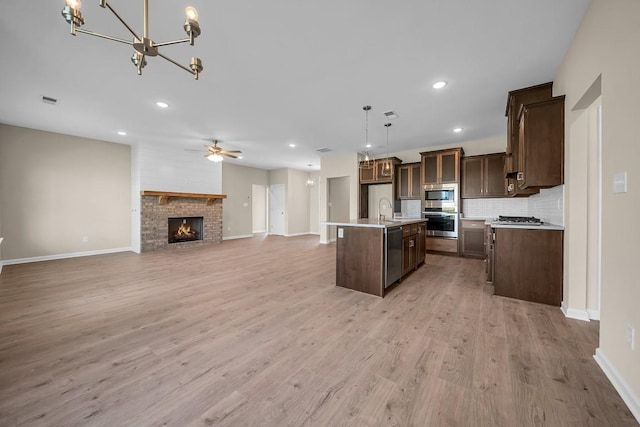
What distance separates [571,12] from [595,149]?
1.24 meters

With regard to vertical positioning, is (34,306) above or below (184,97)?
below

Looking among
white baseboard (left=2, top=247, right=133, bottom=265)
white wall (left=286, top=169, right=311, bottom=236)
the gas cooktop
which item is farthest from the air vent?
the gas cooktop

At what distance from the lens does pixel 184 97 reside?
11.7 feet

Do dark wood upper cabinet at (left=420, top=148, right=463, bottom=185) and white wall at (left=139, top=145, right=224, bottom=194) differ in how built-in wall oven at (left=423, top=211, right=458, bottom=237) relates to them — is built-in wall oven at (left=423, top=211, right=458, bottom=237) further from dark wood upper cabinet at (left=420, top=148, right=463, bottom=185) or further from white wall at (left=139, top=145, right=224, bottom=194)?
white wall at (left=139, top=145, right=224, bottom=194)

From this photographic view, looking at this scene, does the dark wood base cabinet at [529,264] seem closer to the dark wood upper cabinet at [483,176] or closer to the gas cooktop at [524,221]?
the gas cooktop at [524,221]

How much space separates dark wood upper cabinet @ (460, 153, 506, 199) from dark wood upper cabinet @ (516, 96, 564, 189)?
2.75 metres

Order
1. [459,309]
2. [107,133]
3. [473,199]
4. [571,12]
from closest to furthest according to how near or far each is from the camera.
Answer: [571,12]
[459,309]
[107,133]
[473,199]

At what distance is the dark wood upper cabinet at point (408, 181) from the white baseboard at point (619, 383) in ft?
15.3

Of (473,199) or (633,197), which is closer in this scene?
(633,197)

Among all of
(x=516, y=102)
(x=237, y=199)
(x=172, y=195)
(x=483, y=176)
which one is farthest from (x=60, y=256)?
(x=483, y=176)

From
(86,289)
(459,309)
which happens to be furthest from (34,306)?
(459,309)

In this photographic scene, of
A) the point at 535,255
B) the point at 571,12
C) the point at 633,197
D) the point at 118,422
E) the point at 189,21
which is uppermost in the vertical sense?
the point at 571,12

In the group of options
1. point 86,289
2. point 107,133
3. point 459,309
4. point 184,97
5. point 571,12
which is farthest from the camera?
point 107,133

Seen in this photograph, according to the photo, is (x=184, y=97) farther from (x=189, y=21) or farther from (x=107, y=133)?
(x=107, y=133)
